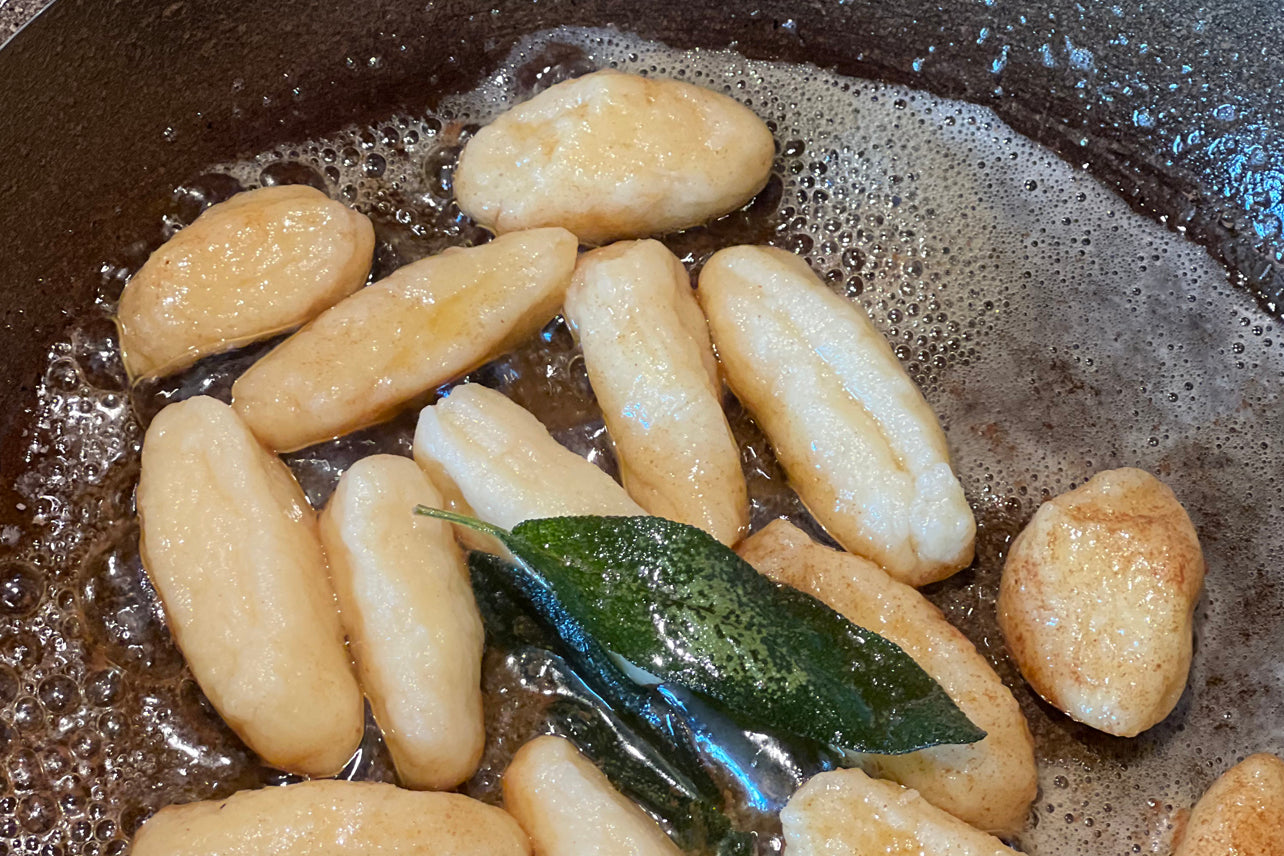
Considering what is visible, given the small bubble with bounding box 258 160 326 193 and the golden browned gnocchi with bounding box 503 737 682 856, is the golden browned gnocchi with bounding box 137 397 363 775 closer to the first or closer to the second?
the golden browned gnocchi with bounding box 503 737 682 856

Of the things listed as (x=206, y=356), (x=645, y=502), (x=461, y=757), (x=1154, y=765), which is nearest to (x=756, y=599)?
(x=645, y=502)

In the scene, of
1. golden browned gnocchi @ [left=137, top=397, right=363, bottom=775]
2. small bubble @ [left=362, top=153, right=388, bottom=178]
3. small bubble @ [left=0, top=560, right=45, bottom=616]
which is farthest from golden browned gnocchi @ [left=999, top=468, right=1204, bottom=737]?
small bubble @ [left=0, top=560, right=45, bottom=616]

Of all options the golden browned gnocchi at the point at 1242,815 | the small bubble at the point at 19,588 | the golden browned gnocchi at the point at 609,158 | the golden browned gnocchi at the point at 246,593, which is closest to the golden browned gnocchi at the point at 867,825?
the golden browned gnocchi at the point at 1242,815

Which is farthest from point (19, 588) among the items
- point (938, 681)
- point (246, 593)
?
point (938, 681)

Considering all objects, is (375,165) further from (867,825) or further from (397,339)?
(867,825)

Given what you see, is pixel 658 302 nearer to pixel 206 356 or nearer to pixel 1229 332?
pixel 206 356

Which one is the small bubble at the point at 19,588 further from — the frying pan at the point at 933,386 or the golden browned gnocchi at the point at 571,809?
the golden browned gnocchi at the point at 571,809
